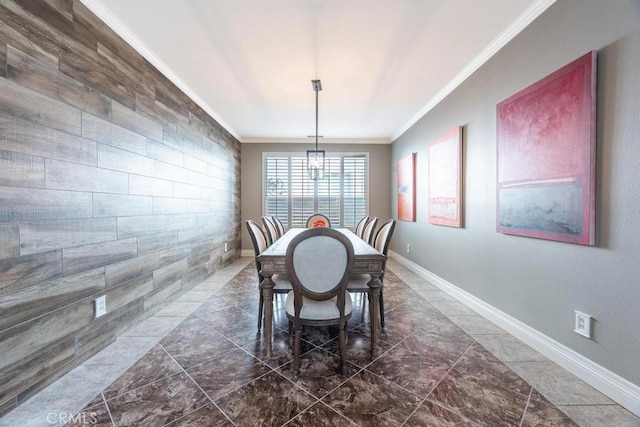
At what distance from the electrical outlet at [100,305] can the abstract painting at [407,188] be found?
412 centimetres

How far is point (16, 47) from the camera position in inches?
54.8

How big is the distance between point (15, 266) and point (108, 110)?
4.24 ft

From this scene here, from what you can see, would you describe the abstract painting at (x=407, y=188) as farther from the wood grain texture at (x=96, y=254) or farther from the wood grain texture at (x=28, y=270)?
the wood grain texture at (x=28, y=270)

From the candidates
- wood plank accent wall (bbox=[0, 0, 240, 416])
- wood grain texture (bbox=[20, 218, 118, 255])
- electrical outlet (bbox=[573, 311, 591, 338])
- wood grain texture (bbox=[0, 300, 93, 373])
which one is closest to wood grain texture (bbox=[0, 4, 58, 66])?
wood plank accent wall (bbox=[0, 0, 240, 416])

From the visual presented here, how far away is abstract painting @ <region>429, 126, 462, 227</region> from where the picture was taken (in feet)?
9.62

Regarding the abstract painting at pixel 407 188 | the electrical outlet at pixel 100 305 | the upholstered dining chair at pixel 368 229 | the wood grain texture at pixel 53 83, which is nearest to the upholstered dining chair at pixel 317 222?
the upholstered dining chair at pixel 368 229

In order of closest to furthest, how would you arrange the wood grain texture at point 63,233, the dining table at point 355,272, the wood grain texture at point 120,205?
1. the wood grain texture at point 63,233
2. the dining table at point 355,272
3. the wood grain texture at point 120,205

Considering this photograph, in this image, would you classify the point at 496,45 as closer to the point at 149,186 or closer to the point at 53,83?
the point at 53,83

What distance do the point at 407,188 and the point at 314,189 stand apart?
2.17 metres

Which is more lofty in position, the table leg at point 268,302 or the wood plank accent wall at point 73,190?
the wood plank accent wall at point 73,190

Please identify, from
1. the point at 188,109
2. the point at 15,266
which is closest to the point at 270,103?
the point at 188,109

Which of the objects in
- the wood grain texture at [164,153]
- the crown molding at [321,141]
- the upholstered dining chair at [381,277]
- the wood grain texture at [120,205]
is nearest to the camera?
the wood grain texture at [120,205]

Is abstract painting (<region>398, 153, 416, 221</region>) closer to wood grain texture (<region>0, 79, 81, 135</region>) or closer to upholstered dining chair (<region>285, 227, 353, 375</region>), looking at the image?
upholstered dining chair (<region>285, 227, 353, 375</region>)

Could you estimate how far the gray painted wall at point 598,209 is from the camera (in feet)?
4.46
